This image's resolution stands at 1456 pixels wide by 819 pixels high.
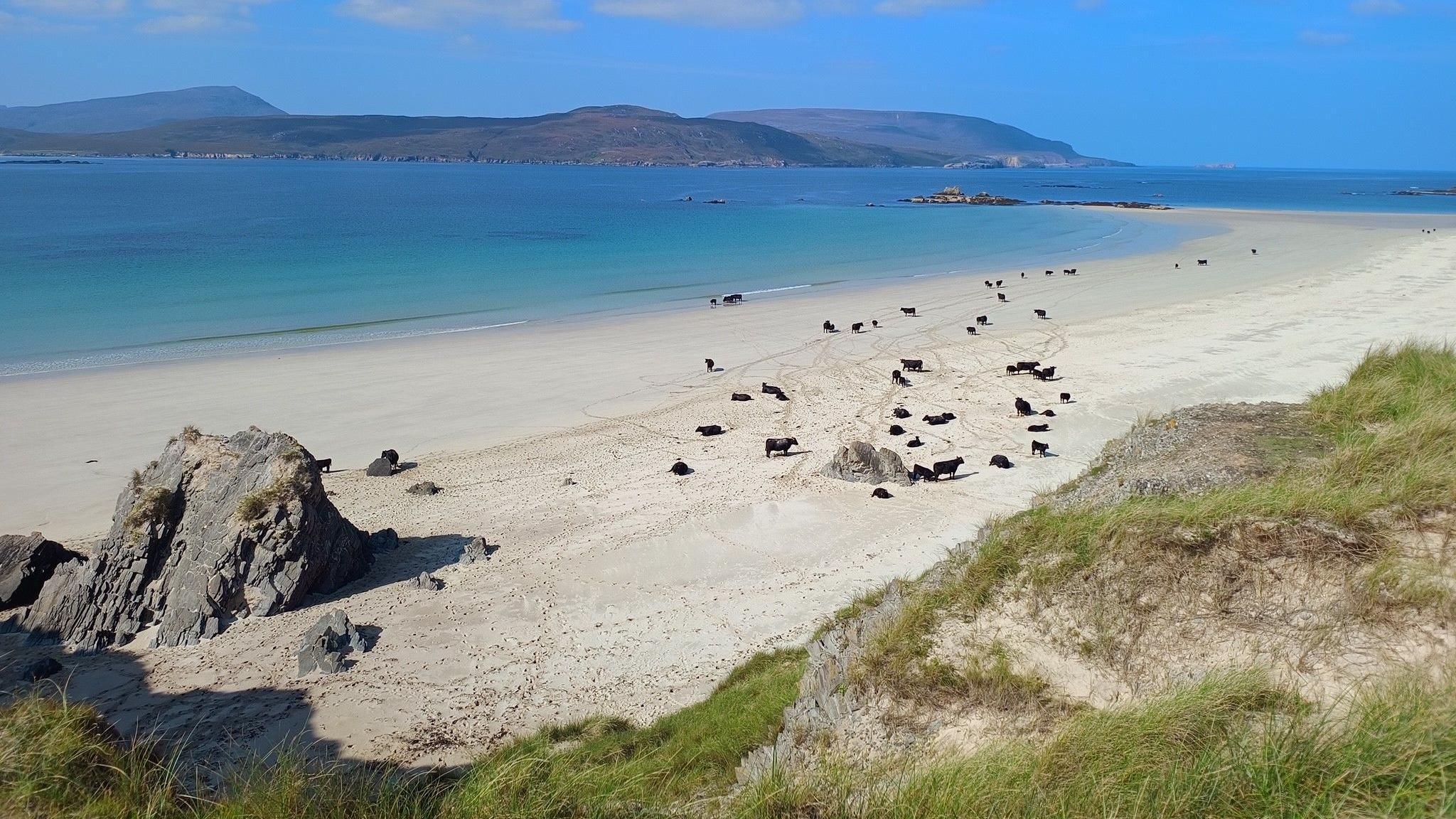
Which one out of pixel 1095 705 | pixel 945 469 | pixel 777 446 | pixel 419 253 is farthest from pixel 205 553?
pixel 419 253

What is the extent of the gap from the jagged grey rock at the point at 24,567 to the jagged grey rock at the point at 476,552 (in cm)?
404

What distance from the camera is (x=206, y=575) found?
952 cm

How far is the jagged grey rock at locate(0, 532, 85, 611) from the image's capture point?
9891 mm

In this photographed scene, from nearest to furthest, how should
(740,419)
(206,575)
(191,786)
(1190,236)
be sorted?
(191,786), (206,575), (740,419), (1190,236)

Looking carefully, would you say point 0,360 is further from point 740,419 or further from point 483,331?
point 740,419

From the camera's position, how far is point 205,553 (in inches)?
380

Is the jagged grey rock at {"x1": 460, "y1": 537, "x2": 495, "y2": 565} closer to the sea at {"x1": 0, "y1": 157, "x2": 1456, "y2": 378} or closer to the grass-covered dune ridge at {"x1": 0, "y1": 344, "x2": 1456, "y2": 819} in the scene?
the grass-covered dune ridge at {"x1": 0, "y1": 344, "x2": 1456, "y2": 819}

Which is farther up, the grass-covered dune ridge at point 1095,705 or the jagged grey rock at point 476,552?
the grass-covered dune ridge at point 1095,705

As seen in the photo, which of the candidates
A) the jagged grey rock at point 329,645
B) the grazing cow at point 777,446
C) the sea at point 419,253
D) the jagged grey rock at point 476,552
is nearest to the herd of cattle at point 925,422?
the grazing cow at point 777,446

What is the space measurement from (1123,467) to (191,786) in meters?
8.69

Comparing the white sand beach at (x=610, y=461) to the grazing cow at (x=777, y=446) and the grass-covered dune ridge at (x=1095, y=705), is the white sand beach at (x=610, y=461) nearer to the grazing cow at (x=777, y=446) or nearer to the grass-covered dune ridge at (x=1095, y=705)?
the grazing cow at (x=777, y=446)

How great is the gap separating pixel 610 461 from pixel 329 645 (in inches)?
264

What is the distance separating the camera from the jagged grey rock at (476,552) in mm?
11000

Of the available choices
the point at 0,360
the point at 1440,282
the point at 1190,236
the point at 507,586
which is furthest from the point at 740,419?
the point at 1190,236
